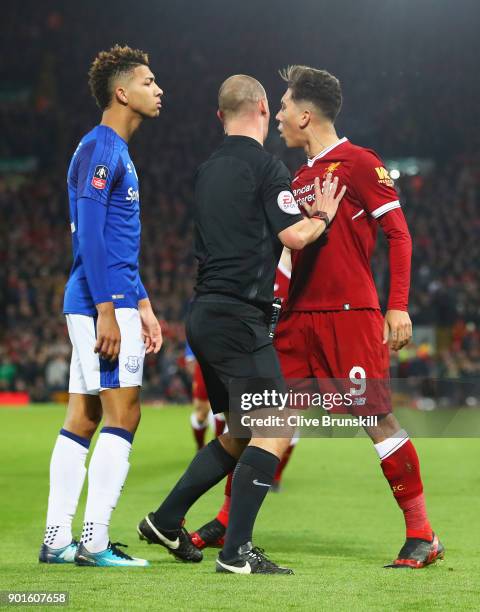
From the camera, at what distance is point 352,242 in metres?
5.11

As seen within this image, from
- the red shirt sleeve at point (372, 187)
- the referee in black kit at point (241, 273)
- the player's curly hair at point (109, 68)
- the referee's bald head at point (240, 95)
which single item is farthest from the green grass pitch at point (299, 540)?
the player's curly hair at point (109, 68)

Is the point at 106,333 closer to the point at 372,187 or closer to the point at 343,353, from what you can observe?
the point at 343,353

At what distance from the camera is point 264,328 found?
4688 millimetres

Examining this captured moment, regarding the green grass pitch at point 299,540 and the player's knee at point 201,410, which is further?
the player's knee at point 201,410

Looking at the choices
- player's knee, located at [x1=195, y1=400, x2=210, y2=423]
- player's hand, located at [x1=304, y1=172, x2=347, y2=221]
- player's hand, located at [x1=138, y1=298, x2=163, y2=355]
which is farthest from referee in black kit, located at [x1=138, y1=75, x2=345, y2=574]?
player's knee, located at [x1=195, y1=400, x2=210, y2=423]

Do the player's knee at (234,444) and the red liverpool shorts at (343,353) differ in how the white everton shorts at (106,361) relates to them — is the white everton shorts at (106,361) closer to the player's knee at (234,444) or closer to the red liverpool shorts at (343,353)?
the player's knee at (234,444)

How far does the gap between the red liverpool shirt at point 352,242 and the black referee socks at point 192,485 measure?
0.82 m

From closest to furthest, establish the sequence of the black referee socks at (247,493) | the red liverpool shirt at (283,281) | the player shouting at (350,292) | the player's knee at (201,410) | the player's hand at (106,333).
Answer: the black referee socks at (247,493), the player's hand at (106,333), the player shouting at (350,292), the red liverpool shirt at (283,281), the player's knee at (201,410)

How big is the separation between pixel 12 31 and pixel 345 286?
3427 cm

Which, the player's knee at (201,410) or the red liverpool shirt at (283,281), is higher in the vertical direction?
the red liverpool shirt at (283,281)

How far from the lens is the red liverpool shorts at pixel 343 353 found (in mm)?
4938

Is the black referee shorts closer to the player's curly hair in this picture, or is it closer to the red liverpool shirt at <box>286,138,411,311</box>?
the red liverpool shirt at <box>286,138,411,311</box>

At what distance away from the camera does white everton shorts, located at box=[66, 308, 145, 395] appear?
4.77 metres

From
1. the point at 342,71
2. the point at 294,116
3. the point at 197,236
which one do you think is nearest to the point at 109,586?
the point at 197,236
